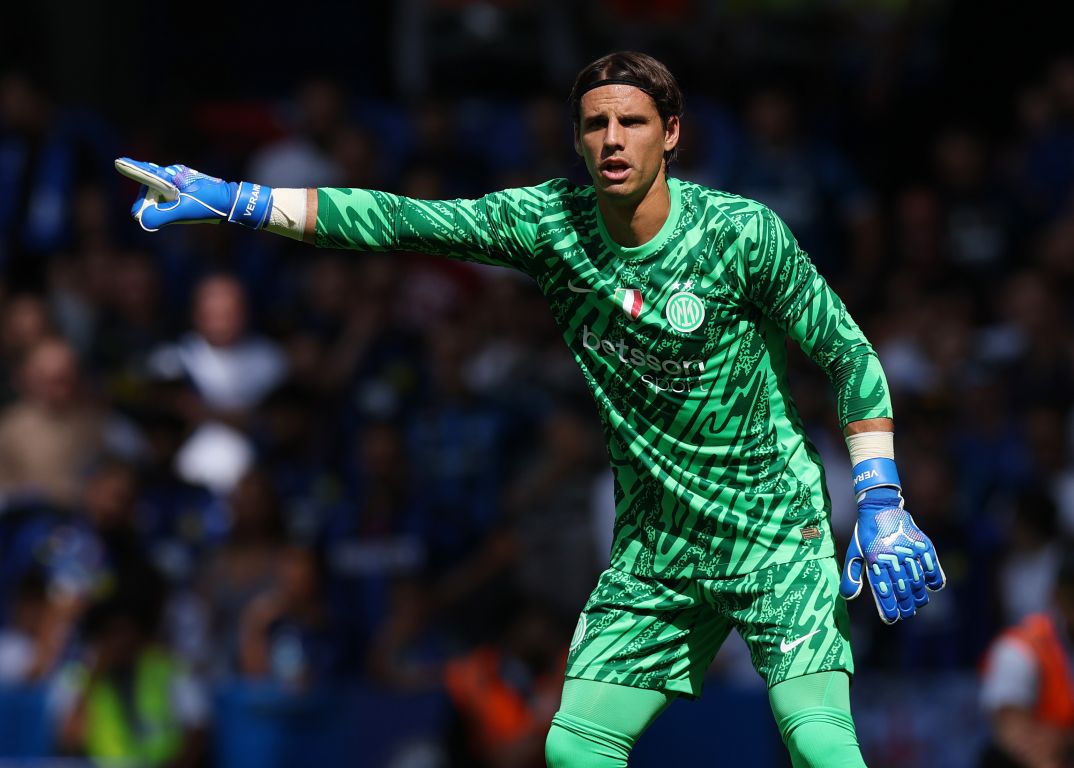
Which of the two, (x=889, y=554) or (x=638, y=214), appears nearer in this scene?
(x=889, y=554)

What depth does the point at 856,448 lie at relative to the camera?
5.04m

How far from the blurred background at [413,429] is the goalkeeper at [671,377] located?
3850 millimetres

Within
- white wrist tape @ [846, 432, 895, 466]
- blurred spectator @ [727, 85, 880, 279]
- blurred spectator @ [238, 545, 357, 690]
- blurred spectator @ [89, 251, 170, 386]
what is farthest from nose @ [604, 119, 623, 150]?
blurred spectator @ [727, 85, 880, 279]

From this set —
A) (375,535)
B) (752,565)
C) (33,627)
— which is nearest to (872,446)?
(752,565)

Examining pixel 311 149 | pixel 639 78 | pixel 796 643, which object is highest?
pixel 311 149

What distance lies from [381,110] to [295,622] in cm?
557

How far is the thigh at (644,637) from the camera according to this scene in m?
5.14

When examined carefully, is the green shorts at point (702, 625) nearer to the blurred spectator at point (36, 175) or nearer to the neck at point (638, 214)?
the neck at point (638, 214)

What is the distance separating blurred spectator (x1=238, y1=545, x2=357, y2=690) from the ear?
4.70 metres

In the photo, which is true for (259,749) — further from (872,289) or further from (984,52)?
(984,52)

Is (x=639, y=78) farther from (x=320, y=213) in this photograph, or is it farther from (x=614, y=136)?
(x=320, y=213)

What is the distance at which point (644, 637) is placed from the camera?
5.16m

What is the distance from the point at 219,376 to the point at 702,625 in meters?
5.97

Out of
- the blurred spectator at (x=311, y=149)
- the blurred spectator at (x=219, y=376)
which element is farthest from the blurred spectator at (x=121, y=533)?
the blurred spectator at (x=311, y=149)
